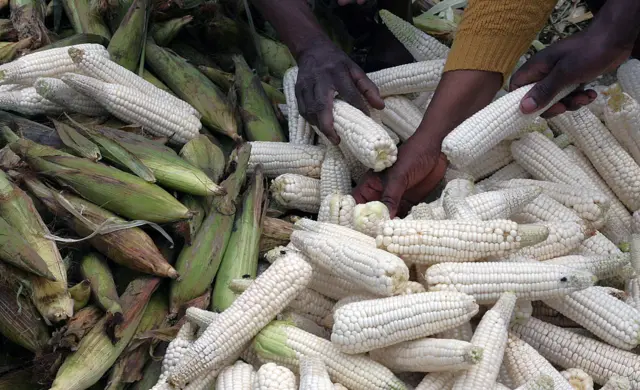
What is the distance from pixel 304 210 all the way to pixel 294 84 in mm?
598

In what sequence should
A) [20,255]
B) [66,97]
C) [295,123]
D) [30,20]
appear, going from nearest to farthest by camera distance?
1. [20,255]
2. [66,97]
3. [295,123]
4. [30,20]

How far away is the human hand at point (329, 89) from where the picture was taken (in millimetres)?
2553

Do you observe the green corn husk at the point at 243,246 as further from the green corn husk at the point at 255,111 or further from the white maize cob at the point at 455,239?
the white maize cob at the point at 455,239

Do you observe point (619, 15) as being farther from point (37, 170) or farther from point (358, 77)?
point (37, 170)

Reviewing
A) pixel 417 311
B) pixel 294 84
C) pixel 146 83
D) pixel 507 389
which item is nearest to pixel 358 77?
pixel 294 84

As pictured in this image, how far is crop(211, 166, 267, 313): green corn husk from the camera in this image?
7.45ft

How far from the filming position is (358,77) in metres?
2.64

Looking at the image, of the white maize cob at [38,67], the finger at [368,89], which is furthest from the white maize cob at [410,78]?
the white maize cob at [38,67]

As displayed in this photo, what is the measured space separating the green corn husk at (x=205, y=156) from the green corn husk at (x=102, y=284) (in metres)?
0.52

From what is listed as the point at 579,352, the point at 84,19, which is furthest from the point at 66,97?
the point at 579,352

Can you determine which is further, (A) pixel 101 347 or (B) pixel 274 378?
(A) pixel 101 347

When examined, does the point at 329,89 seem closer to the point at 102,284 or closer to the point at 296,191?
the point at 296,191

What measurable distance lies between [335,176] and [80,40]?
1417 mm

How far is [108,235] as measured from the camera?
2229 millimetres
